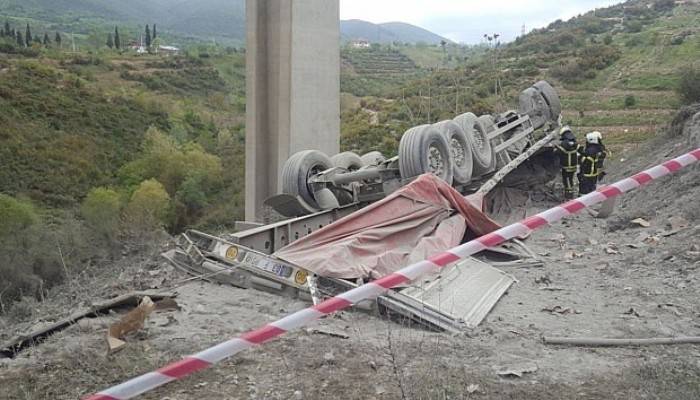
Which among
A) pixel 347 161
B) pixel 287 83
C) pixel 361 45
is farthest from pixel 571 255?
pixel 361 45

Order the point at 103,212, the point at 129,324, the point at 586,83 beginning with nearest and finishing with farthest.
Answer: the point at 129,324 → the point at 103,212 → the point at 586,83

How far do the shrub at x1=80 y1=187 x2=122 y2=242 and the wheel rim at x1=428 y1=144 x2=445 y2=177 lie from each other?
1494 centimetres

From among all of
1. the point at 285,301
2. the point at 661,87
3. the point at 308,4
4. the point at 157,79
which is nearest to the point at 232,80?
the point at 157,79

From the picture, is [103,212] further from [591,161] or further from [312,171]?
[591,161]

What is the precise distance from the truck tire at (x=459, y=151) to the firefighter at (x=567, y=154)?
2522mm

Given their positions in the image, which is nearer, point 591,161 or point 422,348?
point 422,348

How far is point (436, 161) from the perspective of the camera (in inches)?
305

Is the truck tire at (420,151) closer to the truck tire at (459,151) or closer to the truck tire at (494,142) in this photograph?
the truck tire at (459,151)

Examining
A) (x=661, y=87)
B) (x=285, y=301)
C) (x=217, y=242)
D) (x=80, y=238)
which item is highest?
(x=661, y=87)

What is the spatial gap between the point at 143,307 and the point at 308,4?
15153mm

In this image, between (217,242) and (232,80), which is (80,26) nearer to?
(232,80)

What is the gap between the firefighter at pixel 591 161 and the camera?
9.98 metres

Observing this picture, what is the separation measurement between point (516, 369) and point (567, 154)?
7266 mm

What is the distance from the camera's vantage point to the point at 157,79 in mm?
64062
